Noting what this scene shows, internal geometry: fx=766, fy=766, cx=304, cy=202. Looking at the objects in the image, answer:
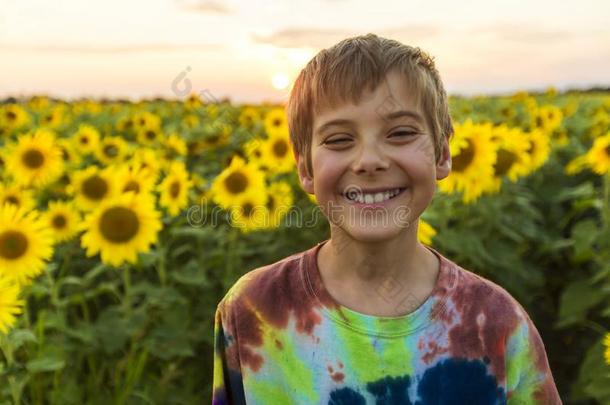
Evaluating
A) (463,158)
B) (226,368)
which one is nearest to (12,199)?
(463,158)

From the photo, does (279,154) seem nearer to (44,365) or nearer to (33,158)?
(33,158)

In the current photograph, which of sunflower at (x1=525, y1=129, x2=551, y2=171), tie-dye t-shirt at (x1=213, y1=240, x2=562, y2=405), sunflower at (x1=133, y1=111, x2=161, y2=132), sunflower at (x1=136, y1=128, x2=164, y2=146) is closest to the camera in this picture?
tie-dye t-shirt at (x1=213, y1=240, x2=562, y2=405)

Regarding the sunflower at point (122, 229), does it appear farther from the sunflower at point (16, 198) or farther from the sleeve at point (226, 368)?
the sleeve at point (226, 368)

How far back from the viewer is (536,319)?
12.9ft

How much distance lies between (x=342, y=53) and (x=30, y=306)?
2.39 m

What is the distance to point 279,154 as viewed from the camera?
4395 mm

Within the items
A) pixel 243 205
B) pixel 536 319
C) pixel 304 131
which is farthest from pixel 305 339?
pixel 536 319

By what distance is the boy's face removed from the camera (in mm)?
1513

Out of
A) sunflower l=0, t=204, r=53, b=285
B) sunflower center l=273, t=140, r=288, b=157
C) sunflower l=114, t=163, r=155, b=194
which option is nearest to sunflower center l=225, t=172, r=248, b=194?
sunflower l=114, t=163, r=155, b=194

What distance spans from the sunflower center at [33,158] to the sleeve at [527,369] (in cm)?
344

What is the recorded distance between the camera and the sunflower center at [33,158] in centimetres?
444

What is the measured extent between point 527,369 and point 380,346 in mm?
349

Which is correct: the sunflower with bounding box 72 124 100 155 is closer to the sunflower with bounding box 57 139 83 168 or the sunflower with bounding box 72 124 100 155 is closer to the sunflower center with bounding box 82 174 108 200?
the sunflower with bounding box 57 139 83 168

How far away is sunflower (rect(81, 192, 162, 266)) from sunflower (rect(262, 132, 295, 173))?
50.0 inches
